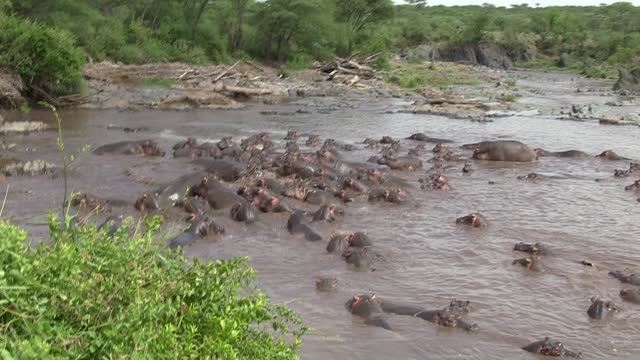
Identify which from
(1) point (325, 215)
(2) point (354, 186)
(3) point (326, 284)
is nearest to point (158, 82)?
(2) point (354, 186)

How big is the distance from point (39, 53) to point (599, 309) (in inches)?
794

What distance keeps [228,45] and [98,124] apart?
91.9 ft

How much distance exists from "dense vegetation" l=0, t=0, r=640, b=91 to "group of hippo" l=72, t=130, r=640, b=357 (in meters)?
10.7

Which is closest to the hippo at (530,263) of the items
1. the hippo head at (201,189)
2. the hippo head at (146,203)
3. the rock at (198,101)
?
the hippo head at (201,189)

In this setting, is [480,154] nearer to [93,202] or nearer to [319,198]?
[319,198]

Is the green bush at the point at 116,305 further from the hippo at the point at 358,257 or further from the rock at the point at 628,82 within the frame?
the rock at the point at 628,82

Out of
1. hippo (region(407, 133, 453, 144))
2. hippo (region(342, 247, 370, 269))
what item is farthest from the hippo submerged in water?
hippo (region(407, 133, 453, 144))

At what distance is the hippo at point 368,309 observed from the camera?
22.3 feet

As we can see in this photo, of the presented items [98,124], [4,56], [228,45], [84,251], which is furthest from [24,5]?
[84,251]

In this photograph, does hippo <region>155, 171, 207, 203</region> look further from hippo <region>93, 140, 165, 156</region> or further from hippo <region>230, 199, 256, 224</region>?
hippo <region>93, 140, 165, 156</region>

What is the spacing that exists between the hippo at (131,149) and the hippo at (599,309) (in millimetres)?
10916

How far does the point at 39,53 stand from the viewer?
22.0 metres

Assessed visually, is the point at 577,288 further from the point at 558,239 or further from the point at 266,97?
the point at 266,97

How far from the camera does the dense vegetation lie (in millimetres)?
32625
